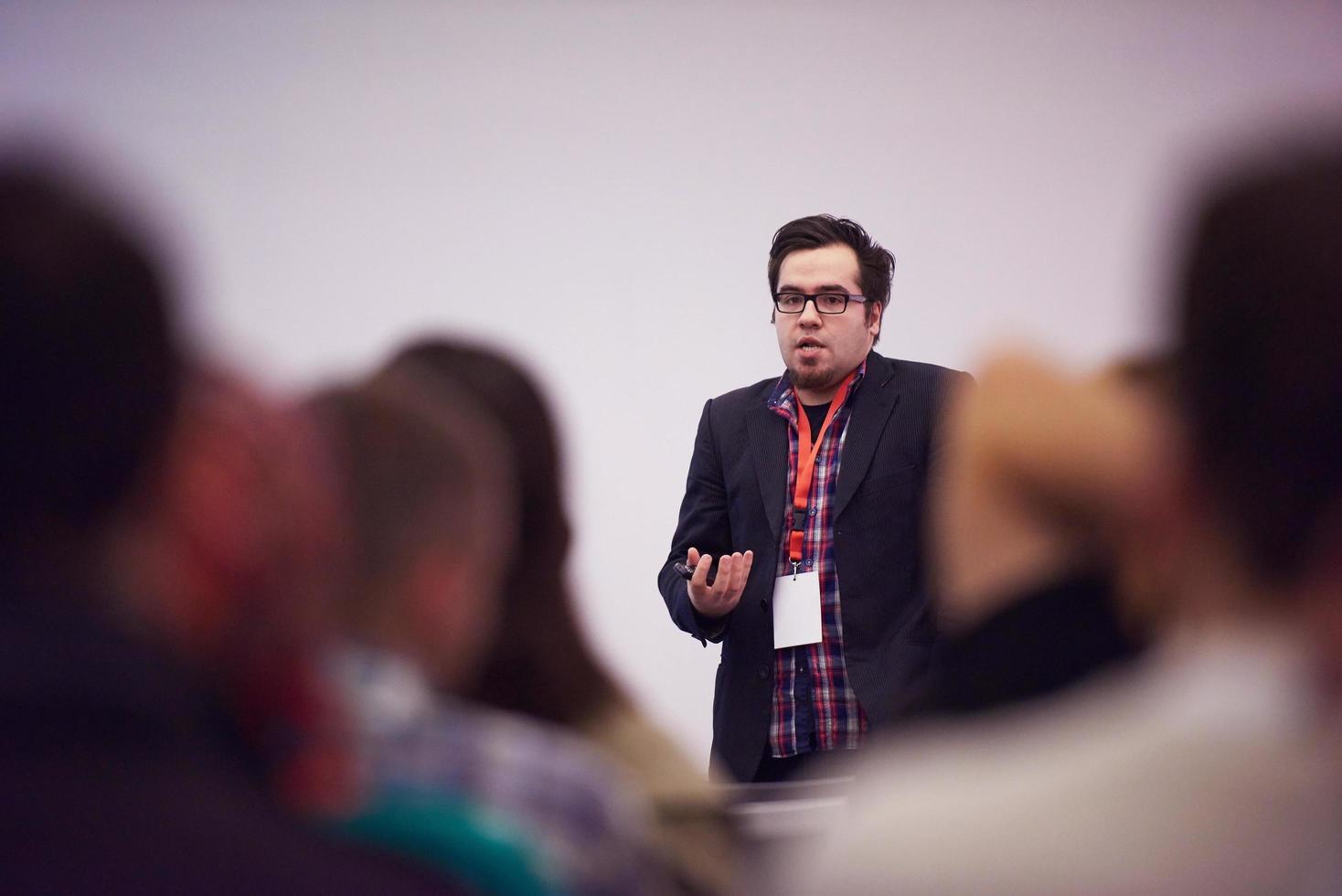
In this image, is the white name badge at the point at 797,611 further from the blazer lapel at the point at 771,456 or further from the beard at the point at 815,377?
the beard at the point at 815,377

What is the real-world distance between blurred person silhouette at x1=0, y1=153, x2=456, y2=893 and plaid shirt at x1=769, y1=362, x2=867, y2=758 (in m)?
2.12

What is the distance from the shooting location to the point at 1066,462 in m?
0.88

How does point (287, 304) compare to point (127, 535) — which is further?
point (287, 304)

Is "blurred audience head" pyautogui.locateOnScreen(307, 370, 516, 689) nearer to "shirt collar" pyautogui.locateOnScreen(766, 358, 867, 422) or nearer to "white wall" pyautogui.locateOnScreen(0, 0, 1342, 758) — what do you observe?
"shirt collar" pyautogui.locateOnScreen(766, 358, 867, 422)

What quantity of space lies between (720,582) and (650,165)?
2.58m

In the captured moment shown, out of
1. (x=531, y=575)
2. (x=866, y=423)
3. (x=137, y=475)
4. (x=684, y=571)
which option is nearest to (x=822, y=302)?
(x=866, y=423)

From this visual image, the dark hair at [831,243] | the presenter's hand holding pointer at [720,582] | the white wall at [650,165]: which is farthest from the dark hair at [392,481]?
the white wall at [650,165]

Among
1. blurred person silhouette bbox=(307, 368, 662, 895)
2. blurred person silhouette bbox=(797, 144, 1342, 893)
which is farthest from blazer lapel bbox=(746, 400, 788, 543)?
blurred person silhouette bbox=(797, 144, 1342, 893)

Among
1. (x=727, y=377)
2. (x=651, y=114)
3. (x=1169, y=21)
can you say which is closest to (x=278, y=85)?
(x=651, y=114)

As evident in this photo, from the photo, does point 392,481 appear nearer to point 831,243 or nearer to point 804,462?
point 804,462

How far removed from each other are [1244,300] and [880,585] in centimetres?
211

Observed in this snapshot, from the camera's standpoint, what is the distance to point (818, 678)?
278 centimetres

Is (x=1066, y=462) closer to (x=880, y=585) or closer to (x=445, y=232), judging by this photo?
(x=880, y=585)

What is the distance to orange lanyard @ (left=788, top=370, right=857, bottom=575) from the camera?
2.87 m
